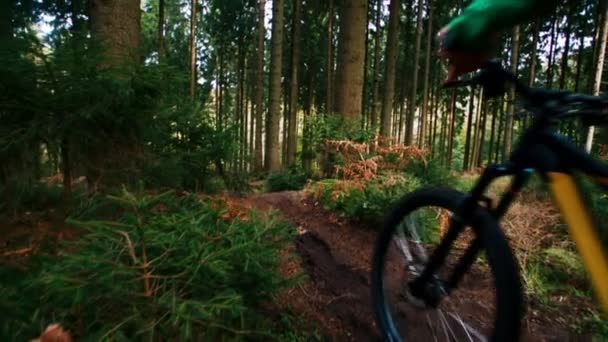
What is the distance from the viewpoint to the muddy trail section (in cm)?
268

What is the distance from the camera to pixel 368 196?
15.4 ft

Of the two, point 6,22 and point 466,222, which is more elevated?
point 6,22

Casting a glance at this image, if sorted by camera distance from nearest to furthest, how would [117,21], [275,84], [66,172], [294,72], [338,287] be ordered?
[66,172], [338,287], [117,21], [275,84], [294,72]

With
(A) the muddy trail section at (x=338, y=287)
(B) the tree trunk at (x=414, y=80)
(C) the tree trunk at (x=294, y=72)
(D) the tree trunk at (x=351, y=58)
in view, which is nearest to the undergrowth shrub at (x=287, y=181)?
(D) the tree trunk at (x=351, y=58)

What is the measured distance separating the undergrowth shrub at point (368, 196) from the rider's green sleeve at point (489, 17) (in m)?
3.29

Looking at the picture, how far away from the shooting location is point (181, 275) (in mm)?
1754

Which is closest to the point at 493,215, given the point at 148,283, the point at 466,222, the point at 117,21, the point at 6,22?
the point at 466,222

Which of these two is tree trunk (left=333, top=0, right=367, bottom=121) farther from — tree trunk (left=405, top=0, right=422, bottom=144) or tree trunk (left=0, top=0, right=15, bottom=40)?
tree trunk (left=405, top=0, right=422, bottom=144)

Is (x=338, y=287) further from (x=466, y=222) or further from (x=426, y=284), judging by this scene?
(x=466, y=222)

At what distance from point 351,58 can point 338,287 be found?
4.94 metres

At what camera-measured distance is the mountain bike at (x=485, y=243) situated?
48.7 inches

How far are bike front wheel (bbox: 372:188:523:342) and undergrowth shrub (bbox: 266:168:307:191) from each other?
4458 mm

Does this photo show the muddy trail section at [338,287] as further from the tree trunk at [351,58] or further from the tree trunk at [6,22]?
the tree trunk at [351,58]

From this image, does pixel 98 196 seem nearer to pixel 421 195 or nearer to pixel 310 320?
pixel 310 320
